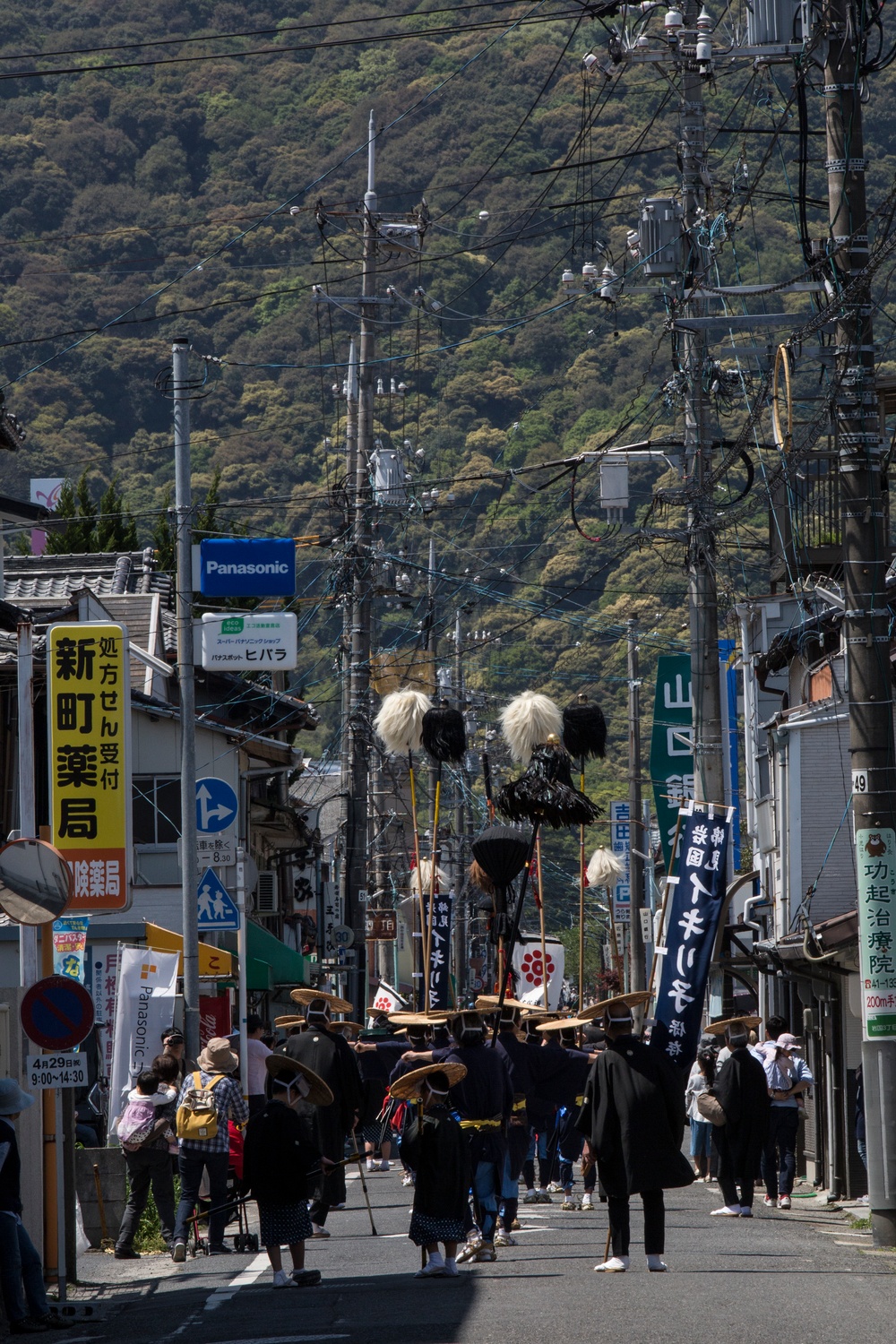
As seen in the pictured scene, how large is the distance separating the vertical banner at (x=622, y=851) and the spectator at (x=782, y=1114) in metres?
19.9

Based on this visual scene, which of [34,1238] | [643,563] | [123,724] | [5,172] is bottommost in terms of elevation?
[34,1238]

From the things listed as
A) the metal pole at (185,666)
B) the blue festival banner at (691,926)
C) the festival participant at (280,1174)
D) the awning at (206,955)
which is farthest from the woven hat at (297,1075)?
the awning at (206,955)

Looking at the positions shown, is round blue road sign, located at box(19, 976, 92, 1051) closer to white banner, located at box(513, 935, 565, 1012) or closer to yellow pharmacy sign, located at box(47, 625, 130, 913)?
yellow pharmacy sign, located at box(47, 625, 130, 913)

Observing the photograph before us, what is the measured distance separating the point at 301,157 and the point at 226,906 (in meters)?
65.3

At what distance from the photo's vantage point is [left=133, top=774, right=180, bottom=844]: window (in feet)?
95.9

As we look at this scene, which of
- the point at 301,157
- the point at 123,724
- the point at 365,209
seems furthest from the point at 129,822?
the point at 301,157

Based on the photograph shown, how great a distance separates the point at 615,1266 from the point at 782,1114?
684 cm

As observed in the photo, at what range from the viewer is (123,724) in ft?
71.7

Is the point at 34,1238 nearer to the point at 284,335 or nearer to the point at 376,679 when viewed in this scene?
the point at 376,679

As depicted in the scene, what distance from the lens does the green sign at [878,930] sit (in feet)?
44.4

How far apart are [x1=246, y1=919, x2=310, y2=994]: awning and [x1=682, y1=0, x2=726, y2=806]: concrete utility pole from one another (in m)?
10.9

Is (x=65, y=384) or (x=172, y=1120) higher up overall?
(x=65, y=384)

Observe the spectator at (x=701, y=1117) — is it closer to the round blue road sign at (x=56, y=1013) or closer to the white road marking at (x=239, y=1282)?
the white road marking at (x=239, y=1282)

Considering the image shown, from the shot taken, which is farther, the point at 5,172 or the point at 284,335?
the point at 5,172
